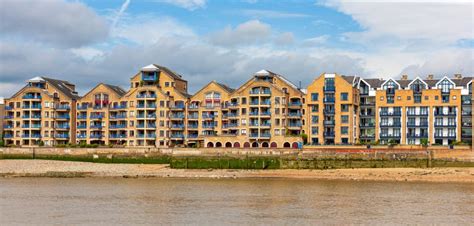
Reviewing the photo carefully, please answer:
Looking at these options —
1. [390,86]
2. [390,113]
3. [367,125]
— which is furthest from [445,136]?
[367,125]

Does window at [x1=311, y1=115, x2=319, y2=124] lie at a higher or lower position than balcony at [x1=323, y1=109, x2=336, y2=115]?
lower

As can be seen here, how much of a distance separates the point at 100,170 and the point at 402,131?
50.1 m

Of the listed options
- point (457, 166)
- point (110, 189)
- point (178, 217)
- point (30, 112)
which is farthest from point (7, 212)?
point (30, 112)

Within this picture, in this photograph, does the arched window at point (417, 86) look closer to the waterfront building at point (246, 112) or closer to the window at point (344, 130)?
the waterfront building at point (246, 112)

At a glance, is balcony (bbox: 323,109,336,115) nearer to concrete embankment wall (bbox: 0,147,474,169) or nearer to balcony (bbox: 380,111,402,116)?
balcony (bbox: 380,111,402,116)

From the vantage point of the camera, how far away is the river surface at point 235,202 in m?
44.9

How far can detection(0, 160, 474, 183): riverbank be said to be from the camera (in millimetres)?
77375

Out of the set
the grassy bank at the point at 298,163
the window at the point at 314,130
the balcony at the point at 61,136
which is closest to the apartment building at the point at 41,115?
the balcony at the point at 61,136

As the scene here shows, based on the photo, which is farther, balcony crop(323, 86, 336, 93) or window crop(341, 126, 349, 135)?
balcony crop(323, 86, 336, 93)

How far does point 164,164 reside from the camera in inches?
3748

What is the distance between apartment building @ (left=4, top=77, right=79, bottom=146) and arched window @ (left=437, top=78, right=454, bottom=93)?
6785 centimetres

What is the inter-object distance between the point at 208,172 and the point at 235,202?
104 ft

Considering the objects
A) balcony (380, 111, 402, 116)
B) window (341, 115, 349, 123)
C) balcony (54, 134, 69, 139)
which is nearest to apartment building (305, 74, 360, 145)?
window (341, 115, 349, 123)

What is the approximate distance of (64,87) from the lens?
135 meters
